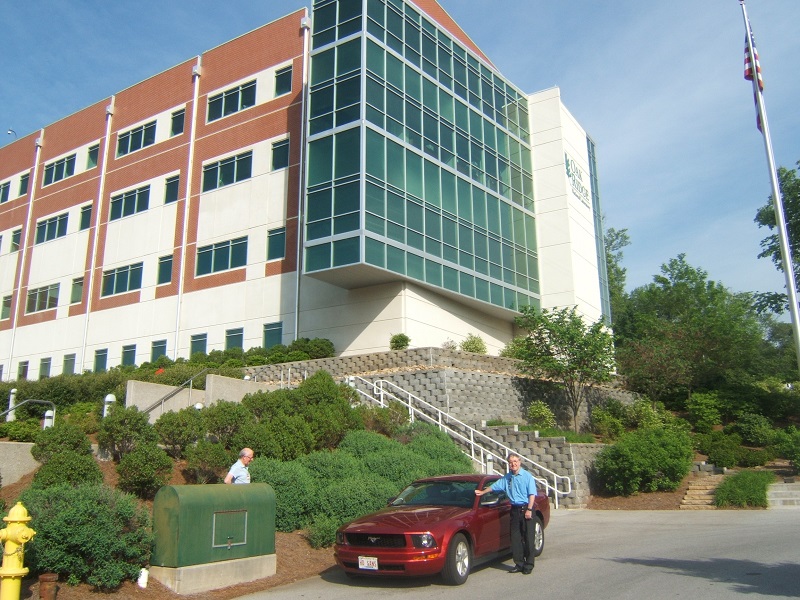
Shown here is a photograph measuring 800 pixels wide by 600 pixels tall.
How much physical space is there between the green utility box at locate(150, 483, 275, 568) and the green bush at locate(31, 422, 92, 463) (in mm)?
2939

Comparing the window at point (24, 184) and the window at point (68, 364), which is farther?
the window at point (24, 184)

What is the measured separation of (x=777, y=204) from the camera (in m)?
11.3

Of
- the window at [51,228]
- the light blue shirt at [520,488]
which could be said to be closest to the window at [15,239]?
the window at [51,228]

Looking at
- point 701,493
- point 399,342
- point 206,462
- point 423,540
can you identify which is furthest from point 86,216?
point 423,540

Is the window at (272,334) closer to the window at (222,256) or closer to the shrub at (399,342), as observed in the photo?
the window at (222,256)

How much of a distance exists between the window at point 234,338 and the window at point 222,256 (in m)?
2.99

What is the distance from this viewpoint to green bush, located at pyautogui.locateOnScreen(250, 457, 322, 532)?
1227 cm

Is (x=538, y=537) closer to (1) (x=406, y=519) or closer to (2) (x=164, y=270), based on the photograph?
(1) (x=406, y=519)

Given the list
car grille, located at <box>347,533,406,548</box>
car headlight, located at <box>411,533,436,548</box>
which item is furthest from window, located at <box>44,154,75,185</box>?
car headlight, located at <box>411,533,436,548</box>

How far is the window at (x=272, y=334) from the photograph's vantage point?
103 ft

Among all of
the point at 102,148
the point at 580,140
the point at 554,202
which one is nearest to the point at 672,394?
the point at 554,202

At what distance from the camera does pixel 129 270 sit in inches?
1465

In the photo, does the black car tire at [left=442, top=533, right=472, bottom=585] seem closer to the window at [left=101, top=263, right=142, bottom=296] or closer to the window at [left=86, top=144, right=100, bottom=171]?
the window at [left=101, top=263, right=142, bottom=296]

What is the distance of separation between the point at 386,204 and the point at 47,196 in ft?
84.5
